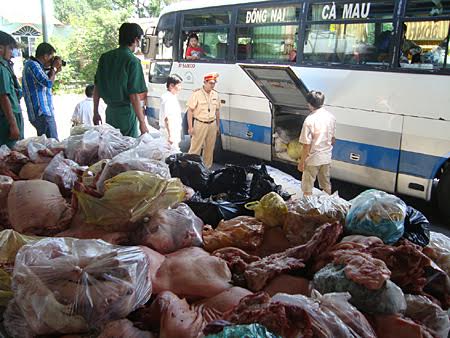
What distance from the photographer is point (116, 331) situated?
168 cm

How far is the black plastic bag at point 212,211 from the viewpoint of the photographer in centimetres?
273

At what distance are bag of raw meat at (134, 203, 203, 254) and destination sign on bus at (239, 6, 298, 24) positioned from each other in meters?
5.51

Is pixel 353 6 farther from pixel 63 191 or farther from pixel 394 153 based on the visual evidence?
pixel 63 191

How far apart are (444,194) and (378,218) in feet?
14.0

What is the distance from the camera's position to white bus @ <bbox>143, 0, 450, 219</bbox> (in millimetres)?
5684

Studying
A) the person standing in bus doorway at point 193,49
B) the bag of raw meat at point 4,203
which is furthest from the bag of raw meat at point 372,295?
the person standing in bus doorway at point 193,49

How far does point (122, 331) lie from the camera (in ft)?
5.54

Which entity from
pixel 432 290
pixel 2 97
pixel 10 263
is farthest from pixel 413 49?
pixel 10 263

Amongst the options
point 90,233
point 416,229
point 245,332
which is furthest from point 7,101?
point 245,332

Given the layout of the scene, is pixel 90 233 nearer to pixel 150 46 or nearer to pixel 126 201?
pixel 126 201

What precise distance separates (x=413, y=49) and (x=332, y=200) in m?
4.04

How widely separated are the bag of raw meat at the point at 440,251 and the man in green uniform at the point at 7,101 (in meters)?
4.34

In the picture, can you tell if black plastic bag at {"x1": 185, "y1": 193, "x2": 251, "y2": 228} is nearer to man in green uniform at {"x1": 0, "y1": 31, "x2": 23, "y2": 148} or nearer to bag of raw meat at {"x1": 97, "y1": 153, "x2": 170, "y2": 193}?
bag of raw meat at {"x1": 97, "y1": 153, "x2": 170, "y2": 193}

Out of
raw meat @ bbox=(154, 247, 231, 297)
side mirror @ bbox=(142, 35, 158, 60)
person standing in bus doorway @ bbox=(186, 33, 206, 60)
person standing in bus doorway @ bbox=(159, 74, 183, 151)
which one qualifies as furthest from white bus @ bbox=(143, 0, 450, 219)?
raw meat @ bbox=(154, 247, 231, 297)
